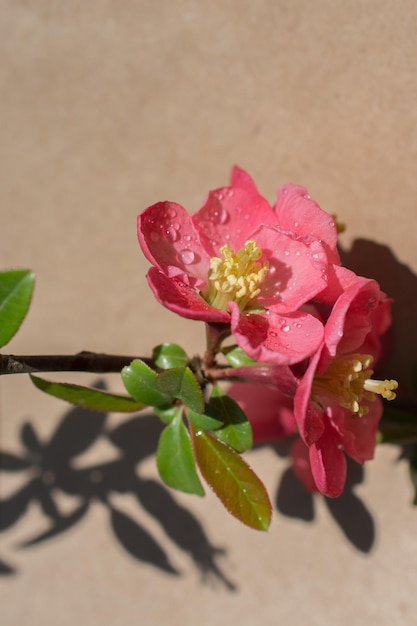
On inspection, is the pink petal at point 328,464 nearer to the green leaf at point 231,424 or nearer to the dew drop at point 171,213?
the green leaf at point 231,424

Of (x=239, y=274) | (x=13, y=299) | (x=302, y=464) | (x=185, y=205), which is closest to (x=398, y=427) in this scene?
(x=302, y=464)

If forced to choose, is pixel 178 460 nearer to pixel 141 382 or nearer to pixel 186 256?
pixel 141 382

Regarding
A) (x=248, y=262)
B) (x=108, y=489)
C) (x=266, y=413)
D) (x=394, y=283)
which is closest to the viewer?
(x=248, y=262)

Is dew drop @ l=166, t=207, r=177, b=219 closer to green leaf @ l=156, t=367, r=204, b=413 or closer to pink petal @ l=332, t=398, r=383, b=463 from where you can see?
green leaf @ l=156, t=367, r=204, b=413

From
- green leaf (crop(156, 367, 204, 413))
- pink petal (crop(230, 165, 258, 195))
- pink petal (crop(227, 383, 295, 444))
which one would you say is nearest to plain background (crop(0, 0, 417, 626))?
pink petal (crop(227, 383, 295, 444))

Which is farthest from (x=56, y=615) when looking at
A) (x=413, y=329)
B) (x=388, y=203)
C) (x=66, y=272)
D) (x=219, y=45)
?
(x=219, y=45)

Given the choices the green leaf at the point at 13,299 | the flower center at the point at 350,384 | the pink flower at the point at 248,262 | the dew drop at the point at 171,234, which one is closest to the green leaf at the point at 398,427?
the flower center at the point at 350,384

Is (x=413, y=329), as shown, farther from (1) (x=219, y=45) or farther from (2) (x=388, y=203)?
(1) (x=219, y=45)
